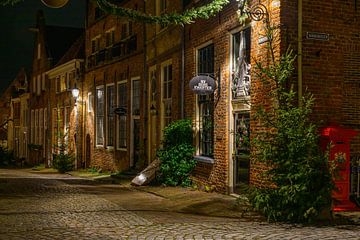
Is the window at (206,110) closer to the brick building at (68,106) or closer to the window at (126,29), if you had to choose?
the window at (126,29)

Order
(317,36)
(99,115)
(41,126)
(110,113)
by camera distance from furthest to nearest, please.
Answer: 1. (41,126)
2. (99,115)
3. (110,113)
4. (317,36)

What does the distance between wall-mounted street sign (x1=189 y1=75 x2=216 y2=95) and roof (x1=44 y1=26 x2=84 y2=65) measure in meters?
25.7

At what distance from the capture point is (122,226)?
9.16 meters

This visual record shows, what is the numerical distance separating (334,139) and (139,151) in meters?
11.9

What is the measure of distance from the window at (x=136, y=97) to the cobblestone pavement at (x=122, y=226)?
393 inches

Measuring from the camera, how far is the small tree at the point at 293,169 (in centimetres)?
930

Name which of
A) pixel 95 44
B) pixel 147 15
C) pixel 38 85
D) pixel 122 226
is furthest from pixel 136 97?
pixel 38 85

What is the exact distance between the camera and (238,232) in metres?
8.41

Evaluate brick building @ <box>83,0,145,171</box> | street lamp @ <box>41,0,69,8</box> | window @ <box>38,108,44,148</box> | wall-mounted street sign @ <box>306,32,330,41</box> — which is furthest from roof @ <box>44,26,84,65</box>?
street lamp @ <box>41,0,69,8</box>

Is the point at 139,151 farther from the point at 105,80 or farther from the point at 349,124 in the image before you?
the point at 349,124

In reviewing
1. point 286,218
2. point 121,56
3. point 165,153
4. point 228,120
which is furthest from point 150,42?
point 286,218

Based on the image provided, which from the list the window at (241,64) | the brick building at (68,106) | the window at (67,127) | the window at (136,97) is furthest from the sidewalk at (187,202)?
the window at (67,127)

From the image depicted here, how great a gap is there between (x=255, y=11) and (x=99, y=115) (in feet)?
54.3

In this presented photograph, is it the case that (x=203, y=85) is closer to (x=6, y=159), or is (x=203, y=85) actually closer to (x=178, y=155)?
(x=178, y=155)
